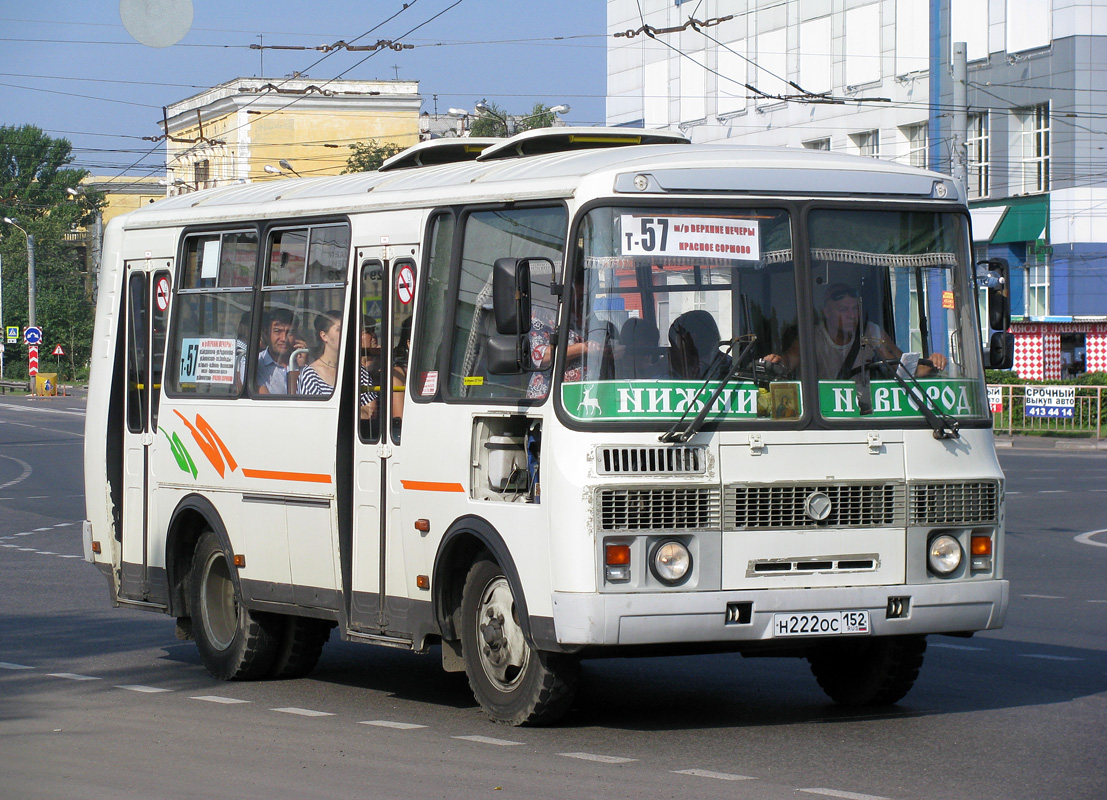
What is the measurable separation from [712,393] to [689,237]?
728 millimetres

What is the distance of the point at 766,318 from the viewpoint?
8125 millimetres

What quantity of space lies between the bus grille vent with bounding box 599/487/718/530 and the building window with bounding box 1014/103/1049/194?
1625 inches

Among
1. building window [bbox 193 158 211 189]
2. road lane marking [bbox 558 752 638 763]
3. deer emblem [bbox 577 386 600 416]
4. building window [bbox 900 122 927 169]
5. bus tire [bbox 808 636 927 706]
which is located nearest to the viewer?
road lane marking [bbox 558 752 638 763]

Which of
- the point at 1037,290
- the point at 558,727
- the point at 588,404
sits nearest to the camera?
the point at 588,404

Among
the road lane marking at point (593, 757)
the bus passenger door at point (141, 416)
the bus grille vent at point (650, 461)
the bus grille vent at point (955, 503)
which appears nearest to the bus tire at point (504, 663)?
the road lane marking at point (593, 757)

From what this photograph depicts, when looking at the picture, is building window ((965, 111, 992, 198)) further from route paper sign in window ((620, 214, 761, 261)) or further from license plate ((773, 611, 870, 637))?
license plate ((773, 611, 870, 637))

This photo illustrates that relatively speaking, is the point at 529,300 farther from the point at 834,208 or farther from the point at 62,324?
the point at 62,324

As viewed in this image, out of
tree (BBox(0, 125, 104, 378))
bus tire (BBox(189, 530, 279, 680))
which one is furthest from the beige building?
bus tire (BBox(189, 530, 279, 680))

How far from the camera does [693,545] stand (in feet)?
25.7

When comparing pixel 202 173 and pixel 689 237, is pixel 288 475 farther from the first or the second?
pixel 202 173

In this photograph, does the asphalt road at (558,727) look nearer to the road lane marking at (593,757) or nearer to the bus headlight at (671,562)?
the road lane marking at (593,757)

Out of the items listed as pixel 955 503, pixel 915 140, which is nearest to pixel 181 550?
pixel 955 503

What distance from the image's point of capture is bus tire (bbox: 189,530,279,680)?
10484 millimetres

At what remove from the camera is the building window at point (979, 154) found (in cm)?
4909
